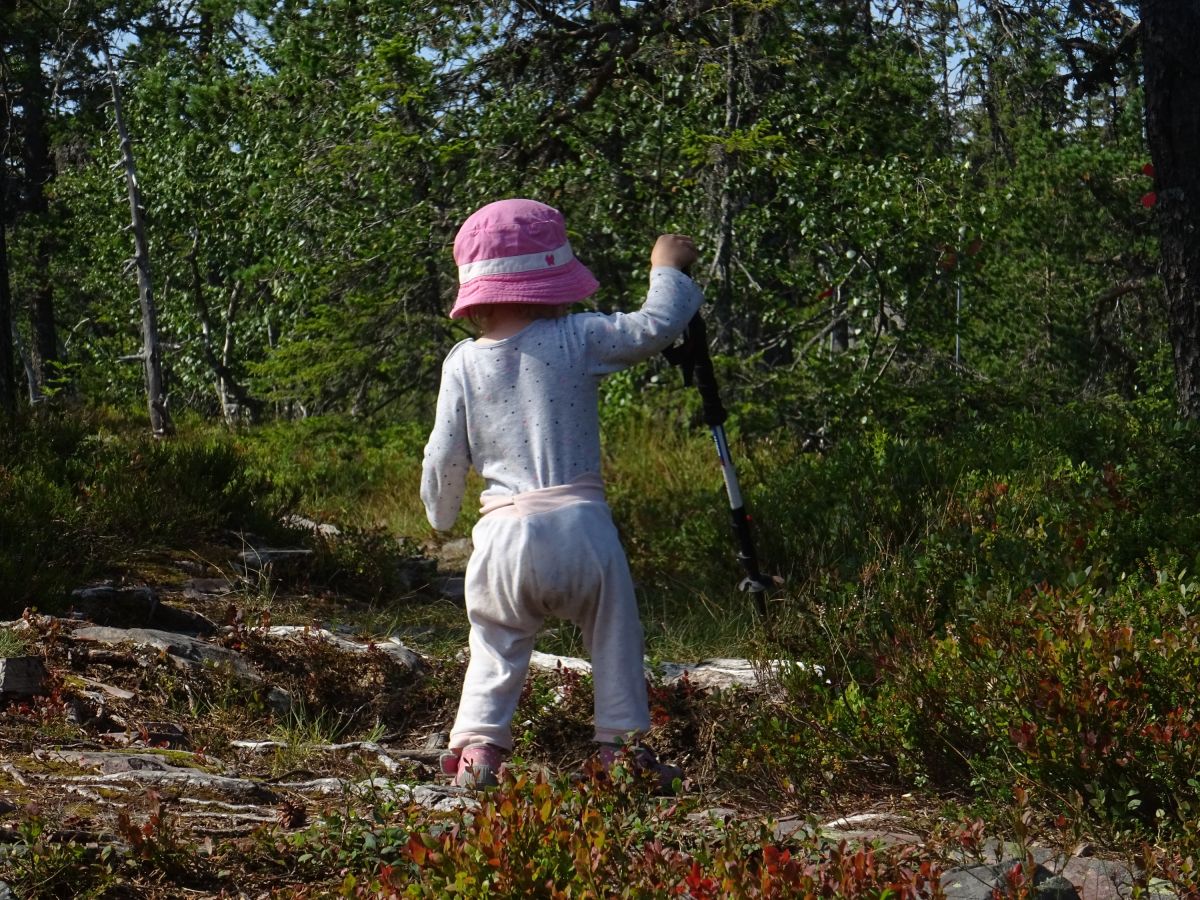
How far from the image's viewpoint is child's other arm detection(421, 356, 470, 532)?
3822mm

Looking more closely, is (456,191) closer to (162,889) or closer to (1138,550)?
(1138,550)

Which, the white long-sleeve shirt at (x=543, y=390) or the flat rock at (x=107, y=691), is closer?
the white long-sleeve shirt at (x=543, y=390)

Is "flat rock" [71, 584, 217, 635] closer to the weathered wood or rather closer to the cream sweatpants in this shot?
the weathered wood

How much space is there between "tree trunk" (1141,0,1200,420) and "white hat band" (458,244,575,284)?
417 cm

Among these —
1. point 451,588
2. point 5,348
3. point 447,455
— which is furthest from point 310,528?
point 447,455

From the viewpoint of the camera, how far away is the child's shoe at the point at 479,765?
361 centimetres

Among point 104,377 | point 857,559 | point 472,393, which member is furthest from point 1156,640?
point 104,377

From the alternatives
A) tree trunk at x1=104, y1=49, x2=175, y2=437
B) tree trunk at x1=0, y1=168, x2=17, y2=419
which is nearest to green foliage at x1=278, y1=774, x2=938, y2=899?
tree trunk at x1=0, y1=168, x2=17, y2=419

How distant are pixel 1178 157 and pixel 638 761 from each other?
4.85 m

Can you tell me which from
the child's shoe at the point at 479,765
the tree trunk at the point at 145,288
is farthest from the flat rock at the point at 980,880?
the tree trunk at the point at 145,288

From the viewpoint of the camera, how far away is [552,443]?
369 centimetres

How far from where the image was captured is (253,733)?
4.39m

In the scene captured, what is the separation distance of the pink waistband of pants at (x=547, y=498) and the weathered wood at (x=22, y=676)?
164 cm

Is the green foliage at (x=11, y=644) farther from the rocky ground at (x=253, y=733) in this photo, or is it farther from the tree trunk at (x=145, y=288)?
the tree trunk at (x=145, y=288)
